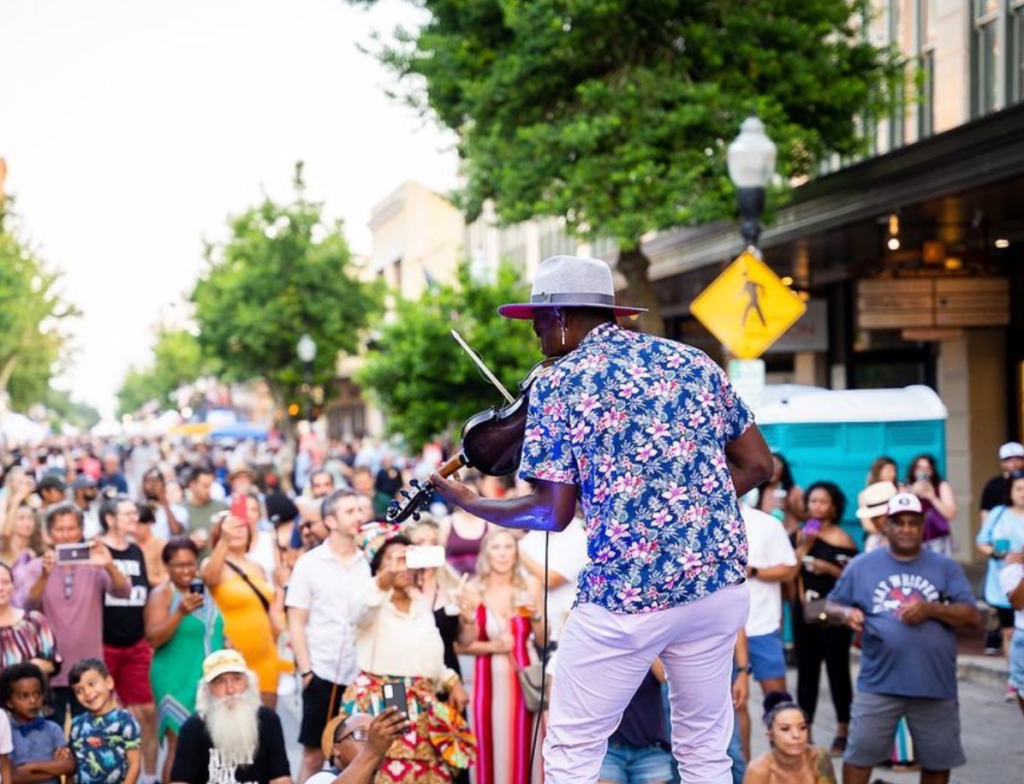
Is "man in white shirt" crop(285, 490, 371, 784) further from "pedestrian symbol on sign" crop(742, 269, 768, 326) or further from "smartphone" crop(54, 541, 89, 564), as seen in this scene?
"pedestrian symbol on sign" crop(742, 269, 768, 326)

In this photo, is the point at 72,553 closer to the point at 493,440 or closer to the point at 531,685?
the point at 531,685

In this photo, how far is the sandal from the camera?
1097 cm

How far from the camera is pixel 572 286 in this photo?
15.1 ft

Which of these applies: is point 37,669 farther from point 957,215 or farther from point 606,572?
point 957,215

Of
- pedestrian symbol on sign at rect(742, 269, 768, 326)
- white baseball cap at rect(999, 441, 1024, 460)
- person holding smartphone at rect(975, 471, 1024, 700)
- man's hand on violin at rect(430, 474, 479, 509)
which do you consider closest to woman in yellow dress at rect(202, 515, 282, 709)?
pedestrian symbol on sign at rect(742, 269, 768, 326)

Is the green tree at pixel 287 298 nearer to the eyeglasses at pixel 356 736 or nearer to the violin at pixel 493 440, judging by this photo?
the eyeglasses at pixel 356 736

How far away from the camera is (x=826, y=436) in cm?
1747

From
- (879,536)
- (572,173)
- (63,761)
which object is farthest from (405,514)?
(572,173)

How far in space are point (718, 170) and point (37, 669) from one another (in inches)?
502

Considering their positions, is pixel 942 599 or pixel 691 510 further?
pixel 942 599

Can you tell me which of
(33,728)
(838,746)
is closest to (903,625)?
(838,746)

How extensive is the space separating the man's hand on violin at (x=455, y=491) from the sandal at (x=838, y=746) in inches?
274

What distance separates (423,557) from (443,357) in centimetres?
1838

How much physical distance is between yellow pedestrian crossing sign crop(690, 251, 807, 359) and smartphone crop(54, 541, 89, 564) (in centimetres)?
474
